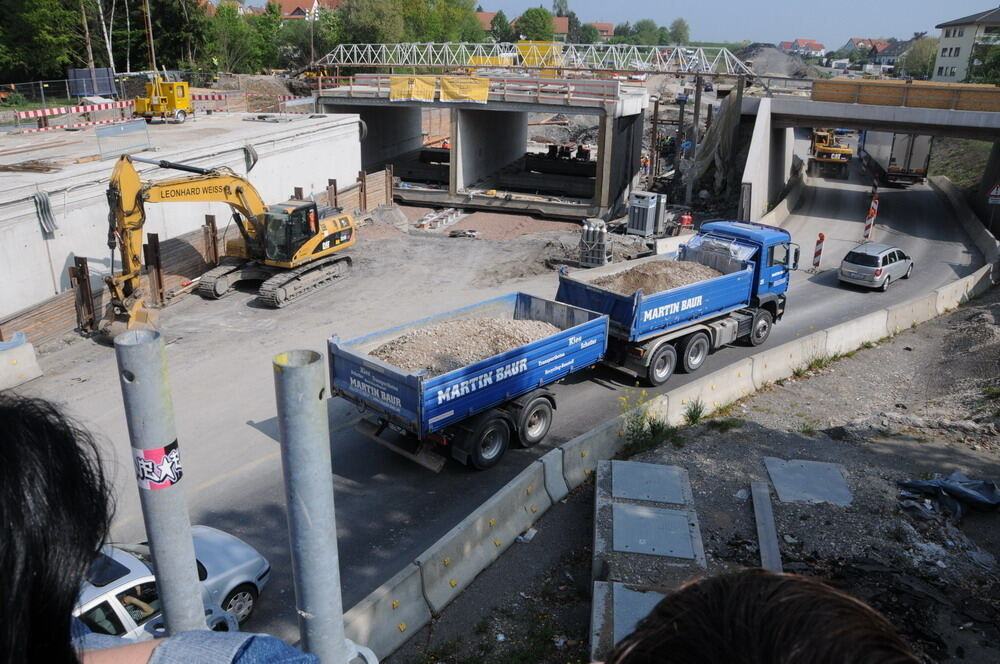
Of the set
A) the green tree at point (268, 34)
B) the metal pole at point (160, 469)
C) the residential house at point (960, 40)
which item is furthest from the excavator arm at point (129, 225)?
the residential house at point (960, 40)

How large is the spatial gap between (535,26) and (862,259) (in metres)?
140

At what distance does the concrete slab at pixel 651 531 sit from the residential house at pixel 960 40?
99.3 m

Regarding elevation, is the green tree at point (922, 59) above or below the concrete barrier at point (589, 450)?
above

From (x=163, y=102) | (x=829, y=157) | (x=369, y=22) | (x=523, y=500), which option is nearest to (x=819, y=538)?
(x=523, y=500)

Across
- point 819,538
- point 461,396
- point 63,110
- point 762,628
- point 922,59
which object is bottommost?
point 819,538

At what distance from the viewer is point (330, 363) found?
41.9 ft

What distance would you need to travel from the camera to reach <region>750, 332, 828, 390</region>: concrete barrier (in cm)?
1564

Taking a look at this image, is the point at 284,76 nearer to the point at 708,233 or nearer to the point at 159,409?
the point at 708,233

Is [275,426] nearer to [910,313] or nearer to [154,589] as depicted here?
[154,589]

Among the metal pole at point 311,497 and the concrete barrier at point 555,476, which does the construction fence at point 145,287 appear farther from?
the metal pole at point 311,497

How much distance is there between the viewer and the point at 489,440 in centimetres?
1256

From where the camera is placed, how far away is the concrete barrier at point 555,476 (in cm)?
1065

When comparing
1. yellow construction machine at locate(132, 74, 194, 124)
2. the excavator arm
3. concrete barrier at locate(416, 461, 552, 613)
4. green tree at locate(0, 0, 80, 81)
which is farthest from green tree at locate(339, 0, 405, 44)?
concrete barrier at locate(416, 461, 552, 613)

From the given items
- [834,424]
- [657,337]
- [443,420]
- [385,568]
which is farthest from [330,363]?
[834,424]
